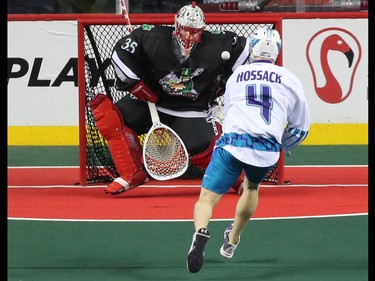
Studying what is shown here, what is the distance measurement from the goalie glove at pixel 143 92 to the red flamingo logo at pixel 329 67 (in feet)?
9.68

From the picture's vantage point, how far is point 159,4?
12.2 meters

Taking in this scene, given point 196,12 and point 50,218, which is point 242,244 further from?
point 196,12

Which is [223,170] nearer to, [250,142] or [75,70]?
[250,142]

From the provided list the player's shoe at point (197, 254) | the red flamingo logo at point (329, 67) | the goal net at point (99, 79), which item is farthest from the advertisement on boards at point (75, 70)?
the player's shoe at point (197, 254)

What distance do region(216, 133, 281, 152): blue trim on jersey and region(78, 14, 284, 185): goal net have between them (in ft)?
10.6

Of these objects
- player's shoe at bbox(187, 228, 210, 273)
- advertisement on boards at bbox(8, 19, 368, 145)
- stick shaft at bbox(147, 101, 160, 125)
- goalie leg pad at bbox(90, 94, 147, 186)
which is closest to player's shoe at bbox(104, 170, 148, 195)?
goalie leg pad at bbox(90, 94, 147, 186)

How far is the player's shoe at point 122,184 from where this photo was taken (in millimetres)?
9273

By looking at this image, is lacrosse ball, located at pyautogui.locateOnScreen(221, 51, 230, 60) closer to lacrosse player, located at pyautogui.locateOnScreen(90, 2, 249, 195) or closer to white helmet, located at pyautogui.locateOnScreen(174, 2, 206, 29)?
lacrosse player, located at pyautogui.locateOnScreen(90, 2, 249, 195)

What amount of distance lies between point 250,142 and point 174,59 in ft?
8.96

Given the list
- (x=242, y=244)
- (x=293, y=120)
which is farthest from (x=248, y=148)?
(x=242, y=244)

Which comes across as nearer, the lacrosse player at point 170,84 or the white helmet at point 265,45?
the white helmet at point 265,45

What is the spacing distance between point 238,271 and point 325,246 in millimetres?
853

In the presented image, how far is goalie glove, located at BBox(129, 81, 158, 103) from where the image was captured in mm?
9195

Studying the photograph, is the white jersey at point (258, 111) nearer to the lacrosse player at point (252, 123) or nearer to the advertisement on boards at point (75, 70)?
the lacrosse player at point (252, 123)
